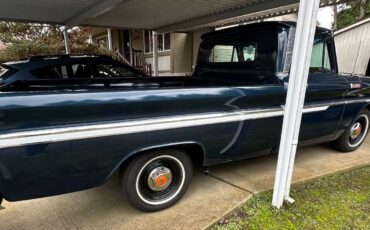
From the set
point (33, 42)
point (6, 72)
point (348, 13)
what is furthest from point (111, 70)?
point (348, 13)

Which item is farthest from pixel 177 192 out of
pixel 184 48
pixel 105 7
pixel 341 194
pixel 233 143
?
pixel 184 48

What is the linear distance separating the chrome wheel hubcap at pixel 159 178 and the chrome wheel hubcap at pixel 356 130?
336 centimetres

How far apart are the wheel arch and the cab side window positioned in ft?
6.41

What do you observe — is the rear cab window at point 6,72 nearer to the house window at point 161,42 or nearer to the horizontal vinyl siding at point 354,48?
the house window at point 161,42

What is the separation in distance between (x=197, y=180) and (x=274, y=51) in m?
1.90

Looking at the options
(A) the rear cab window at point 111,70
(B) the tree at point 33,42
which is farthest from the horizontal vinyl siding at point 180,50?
(A) the rear cab window at point 111,70

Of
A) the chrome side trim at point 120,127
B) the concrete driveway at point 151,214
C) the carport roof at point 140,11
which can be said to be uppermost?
the carport roof at point 140,11

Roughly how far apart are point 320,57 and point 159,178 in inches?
110

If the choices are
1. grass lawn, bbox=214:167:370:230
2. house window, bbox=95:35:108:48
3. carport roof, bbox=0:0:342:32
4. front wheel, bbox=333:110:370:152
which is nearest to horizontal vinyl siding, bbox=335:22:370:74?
carport roof, bbox=0:0:342:32

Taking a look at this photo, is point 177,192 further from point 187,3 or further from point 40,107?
point 187,3

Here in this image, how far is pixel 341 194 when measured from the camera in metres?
3.21

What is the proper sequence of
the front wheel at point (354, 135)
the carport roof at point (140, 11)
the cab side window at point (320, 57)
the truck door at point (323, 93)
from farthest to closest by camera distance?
the carport roof at point (140, 11)
the front wheel at point (354, 135)
the cab side window at point (320, 57)
the truck door at point (323, 93)

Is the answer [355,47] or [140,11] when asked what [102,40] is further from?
[355,47]

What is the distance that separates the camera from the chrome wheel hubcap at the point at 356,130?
4.44 m
